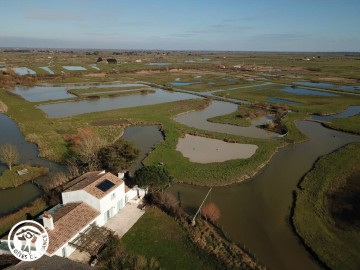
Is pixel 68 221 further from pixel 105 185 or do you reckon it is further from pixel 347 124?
pixel 347 124

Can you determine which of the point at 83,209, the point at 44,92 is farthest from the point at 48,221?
the point at 44,92

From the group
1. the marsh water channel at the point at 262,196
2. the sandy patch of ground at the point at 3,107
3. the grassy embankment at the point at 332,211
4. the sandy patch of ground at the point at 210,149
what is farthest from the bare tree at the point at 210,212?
the sandy patch of ground at the point at 3,107

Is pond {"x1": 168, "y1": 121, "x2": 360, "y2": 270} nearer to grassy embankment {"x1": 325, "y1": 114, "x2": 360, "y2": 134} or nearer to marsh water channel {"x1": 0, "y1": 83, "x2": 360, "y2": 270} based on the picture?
marsh water channel {"x1": 0, "y1": 83, "x2": 360, "y2": 270}

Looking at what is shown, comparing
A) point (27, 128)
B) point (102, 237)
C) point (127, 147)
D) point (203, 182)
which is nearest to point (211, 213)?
point (203, 182)

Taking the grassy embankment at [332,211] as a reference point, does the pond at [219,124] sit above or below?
below

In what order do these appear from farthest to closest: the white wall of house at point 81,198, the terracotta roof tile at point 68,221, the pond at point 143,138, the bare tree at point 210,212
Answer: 1. the pond at point 143,138
2. the bare tree at point 210,212
3. the white wall of house at point 81,198
4. the terracotta roof tile at point 68,221

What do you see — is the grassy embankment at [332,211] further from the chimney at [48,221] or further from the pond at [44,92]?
the pond at [44,92]
